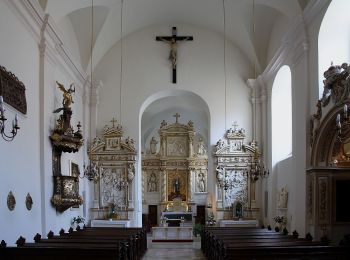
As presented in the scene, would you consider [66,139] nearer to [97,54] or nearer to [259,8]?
[97,54]

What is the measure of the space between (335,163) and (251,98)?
6821 mm

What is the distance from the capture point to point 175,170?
2512 centimetres

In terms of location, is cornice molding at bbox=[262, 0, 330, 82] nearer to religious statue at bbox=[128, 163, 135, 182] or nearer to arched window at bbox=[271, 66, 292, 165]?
arched window at bbox=[271, 66, 292, 165]

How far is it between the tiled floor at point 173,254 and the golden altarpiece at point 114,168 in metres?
2.39

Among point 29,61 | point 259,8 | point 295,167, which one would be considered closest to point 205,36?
point 259,8

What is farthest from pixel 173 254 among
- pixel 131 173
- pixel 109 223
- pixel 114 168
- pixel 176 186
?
pixel 176 186

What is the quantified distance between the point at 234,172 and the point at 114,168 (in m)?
4.12

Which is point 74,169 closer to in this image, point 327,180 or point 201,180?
point 327,180

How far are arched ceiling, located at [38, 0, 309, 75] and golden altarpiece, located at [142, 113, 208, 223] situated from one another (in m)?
7.61

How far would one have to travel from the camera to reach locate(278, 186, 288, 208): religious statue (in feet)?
46.6

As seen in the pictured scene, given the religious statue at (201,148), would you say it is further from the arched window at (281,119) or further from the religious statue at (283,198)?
the religious statue at (283,198)

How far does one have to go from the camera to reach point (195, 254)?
14547 mm

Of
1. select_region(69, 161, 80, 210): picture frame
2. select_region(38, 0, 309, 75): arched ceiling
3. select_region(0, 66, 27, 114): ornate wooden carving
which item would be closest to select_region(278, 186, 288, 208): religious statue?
select_region(38, 0, 309, 75): arched ceiling

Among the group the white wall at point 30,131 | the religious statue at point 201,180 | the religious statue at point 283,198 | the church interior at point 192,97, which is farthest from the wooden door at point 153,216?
the white wall at point 30,131
